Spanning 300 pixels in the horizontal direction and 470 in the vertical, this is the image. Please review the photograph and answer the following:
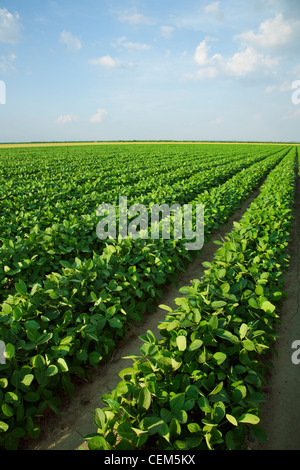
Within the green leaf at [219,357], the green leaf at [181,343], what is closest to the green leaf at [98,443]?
the green leaf at [181,343]

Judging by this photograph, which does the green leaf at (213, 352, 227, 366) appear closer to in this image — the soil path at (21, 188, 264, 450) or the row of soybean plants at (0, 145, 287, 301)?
the soil path at (21, 188, 264, 450)

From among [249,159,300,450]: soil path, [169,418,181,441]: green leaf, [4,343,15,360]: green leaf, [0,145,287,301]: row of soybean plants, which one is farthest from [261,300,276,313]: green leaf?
[0,145,287,301]: row of soybean plants

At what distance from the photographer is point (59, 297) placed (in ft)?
8.62

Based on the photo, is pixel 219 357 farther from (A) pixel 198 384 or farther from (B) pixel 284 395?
(B) pixel 284 395

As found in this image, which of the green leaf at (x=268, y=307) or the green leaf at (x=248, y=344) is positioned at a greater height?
the green leaf at (x=268, y=307)

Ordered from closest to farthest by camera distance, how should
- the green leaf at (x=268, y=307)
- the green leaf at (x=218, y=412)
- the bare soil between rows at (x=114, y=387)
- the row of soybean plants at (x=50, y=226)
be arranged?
the green leaf at (x=218, y=412)
the bare soil between rows at (x=114, y=387)
the green leaf at (x=268, y=307)
the row of soybean plants at (x=50, y=226)

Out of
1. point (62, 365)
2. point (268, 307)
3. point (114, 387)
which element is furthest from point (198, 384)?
point (114, 387)

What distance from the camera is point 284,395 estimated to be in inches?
98.7

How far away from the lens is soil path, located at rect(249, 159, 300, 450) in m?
2.11

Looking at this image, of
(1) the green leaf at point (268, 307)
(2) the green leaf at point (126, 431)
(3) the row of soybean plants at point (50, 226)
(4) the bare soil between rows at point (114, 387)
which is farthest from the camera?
(3) the row of soybean plants at point (50, 226)

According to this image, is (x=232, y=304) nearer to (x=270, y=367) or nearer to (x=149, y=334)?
(x=149, y=334)

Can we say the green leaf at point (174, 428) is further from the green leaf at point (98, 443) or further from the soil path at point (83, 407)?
the soil path at point (83, 407)

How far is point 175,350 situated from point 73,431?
127 centimetres

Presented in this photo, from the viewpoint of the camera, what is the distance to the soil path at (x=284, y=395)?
2.11 metres
